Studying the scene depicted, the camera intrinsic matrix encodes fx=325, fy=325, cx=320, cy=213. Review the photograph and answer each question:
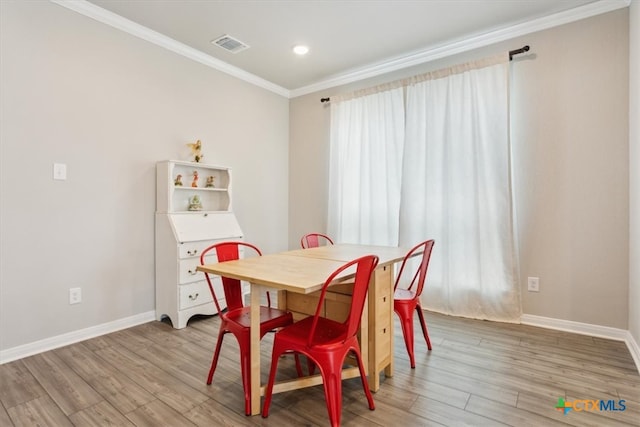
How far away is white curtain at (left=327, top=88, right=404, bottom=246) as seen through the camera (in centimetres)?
360

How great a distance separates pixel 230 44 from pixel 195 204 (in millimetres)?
1650

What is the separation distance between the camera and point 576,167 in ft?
8.87

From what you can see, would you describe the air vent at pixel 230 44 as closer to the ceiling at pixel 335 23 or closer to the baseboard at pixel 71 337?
the ceiling at pixel 335 23

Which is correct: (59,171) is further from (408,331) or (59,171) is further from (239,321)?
(408,331)

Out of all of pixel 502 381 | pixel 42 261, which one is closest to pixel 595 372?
pixel 502 381

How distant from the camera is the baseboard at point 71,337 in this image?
2263 millimetres

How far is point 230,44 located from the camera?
3.27 meters

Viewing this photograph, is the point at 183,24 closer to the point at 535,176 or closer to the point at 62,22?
the point at 62,22

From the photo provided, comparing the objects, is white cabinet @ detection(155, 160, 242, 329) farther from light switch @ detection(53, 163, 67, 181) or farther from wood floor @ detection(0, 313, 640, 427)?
light switch @ detection(53, 163, 67, 181)

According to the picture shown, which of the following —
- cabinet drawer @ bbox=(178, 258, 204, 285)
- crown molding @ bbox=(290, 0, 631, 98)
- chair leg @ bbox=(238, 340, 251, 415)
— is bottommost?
chair leg @ bbox=(238, 340, 251, 415)

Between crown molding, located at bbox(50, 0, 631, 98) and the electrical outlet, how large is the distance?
2.21 m

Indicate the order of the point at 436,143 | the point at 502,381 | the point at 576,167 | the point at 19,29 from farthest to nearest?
the point at 436,143, the point at 576,167, the point at 19,29, the point at 502,381

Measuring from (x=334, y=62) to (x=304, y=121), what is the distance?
98 cm

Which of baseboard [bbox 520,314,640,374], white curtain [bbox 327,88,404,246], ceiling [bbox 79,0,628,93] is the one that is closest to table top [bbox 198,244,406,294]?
white curtain [bbox 327,88,404,246]
